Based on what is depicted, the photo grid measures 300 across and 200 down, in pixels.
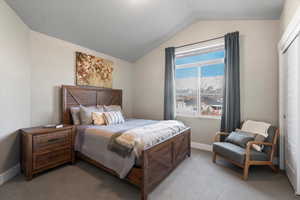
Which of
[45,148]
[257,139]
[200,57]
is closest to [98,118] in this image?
[45,148]

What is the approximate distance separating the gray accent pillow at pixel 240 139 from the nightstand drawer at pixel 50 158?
3.19 meters

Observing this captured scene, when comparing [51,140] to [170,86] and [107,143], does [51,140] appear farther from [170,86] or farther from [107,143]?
[170,86]

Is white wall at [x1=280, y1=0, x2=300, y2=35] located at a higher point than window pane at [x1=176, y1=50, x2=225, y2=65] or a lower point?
higher

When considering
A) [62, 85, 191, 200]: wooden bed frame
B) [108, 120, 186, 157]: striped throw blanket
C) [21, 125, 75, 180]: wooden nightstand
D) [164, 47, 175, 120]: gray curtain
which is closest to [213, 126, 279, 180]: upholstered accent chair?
[62, 85, 191, 200]: wooden bed frame

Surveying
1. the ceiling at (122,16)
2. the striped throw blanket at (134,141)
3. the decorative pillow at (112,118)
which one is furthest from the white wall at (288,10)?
the decorative pillow at (112,118)

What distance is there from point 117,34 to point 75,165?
10.0 ft

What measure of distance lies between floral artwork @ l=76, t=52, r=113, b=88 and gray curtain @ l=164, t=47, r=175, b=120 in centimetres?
171

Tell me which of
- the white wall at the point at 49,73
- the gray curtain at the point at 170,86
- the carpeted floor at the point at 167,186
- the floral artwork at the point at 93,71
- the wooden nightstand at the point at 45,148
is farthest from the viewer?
the gray curtain at the point at 170,86

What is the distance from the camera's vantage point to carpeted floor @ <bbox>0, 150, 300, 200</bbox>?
1.77m

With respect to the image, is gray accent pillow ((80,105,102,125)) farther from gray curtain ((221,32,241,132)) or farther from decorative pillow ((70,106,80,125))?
gray curtain ((221,32,241,132))

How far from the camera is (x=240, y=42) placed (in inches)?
117

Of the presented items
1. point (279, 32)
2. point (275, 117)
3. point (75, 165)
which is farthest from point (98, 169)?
point (279, 32)

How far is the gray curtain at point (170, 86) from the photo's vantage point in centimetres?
380

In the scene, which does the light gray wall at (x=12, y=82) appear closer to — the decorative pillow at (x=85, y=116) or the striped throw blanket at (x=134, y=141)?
Answer: the decorative pillow at (x=85, y=116)
